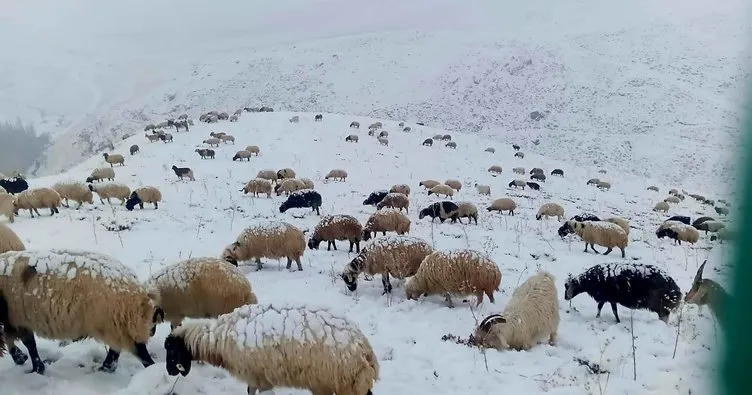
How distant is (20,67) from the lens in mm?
113500

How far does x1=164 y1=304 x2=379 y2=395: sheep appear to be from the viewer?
15.6 ft

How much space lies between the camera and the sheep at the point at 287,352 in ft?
15.6

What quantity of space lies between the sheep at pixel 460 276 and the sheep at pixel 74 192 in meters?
12.2

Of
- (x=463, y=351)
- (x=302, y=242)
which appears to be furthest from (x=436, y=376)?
(x=302, y=242)

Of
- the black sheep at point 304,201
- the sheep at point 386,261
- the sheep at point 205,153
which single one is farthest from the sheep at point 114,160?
the sheep at point 386,261

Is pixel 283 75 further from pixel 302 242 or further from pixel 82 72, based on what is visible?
pixel 302 242

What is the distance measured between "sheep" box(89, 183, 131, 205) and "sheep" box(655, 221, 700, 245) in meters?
A: 18.1

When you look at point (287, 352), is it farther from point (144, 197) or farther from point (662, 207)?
point (662, 207)

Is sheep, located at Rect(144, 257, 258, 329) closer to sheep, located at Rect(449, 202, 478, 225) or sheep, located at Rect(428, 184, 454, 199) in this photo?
sheep, located at Rect(449, 202, 478, 225)

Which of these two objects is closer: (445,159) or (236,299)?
(236,299)

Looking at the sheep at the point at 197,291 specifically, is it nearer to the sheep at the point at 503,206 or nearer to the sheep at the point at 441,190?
the sheep at the point at 503,206

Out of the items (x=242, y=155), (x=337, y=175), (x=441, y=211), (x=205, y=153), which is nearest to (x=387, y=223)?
(x=441, y=211)

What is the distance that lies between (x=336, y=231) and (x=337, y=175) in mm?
13402

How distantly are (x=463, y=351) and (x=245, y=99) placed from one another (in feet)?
246
